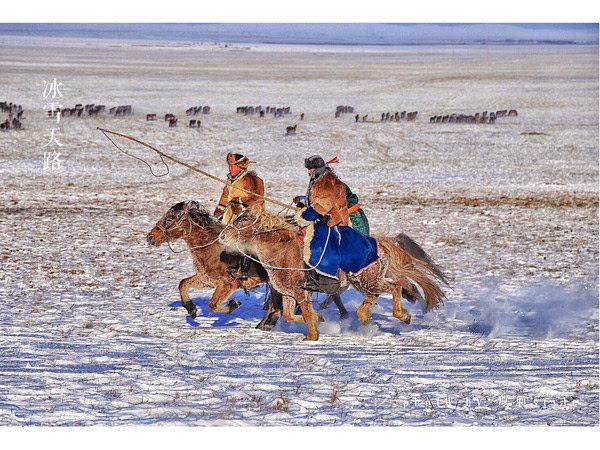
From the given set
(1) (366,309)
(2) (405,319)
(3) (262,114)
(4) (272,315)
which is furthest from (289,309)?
(3) (262,114)

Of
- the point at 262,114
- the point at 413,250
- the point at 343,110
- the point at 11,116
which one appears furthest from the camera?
the point at 343,110

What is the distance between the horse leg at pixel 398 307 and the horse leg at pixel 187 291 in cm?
200

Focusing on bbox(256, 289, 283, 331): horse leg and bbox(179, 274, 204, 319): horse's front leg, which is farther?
bbox(179, 274, 204, 319): horse's front leg

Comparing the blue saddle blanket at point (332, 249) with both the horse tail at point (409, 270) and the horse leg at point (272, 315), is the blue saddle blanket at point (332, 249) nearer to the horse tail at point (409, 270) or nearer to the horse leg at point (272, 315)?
the horse tail at point (409, 270)

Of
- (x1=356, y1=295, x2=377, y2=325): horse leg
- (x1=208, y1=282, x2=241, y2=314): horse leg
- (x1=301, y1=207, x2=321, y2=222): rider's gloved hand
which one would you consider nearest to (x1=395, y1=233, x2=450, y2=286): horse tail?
(x1=356, y1=295, x2=377, y2=325): horse leg

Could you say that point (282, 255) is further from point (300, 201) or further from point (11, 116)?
point (11, 116)

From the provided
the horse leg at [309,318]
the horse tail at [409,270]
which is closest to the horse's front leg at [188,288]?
the horse leg at [309,318]

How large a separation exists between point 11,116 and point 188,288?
74.9 ft

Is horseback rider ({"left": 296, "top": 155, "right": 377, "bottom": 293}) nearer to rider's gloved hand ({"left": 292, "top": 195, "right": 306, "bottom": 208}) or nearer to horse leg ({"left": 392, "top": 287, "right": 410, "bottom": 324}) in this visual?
rider's gloved hand ({"left": 292, "top": 195, "right": 306, "bottom": 208})

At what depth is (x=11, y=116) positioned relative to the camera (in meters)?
30.4

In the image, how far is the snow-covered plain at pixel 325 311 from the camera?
7.17m

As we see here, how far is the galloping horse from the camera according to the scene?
9.32 metres

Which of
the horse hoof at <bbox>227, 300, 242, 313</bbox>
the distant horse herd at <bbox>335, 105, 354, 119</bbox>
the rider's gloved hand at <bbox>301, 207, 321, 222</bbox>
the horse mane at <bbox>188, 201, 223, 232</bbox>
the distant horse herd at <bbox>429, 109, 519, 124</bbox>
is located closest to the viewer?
the rider's gloved hand at <bbox>301, 207, 321, 222</bbox>

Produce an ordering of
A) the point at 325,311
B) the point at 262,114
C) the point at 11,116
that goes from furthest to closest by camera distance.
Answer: the point at 262,114
the point at 11,116
the point at 325,311
